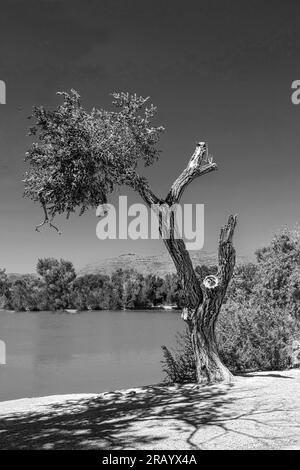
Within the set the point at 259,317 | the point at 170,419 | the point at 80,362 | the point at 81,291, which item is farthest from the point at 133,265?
the point at 170,419

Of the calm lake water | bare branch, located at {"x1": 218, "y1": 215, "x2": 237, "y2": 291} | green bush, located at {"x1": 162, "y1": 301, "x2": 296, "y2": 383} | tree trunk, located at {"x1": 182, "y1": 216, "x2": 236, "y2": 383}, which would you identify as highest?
bare branch, located at {"x1": 218, "y1": 215, "x2": 237, "y2": 291}

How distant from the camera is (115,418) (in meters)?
7.99

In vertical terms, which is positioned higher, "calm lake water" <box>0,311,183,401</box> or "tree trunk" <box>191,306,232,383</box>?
"tree trunk" <box>191,306,232,383</box>

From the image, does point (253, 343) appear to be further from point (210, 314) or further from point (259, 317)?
point (210, 314)

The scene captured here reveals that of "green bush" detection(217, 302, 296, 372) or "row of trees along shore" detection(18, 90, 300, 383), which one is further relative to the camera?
"green bush" detection(217, 302, 296, 372)

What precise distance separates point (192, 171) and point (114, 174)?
1.68 meters

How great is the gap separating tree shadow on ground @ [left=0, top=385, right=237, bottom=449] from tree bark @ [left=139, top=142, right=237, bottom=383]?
3.02 feet

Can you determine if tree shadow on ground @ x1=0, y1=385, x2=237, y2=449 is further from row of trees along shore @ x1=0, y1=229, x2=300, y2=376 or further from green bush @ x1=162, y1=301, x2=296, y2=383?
green bush @ x1=162, y1=301, x2=296, y2=383

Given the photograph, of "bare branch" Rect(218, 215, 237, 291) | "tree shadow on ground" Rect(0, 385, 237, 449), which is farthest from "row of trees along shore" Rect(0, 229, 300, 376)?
"tree shadow on ground" Rect(0, 385, 237, 449)

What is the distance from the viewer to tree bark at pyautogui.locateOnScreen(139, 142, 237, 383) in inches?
443

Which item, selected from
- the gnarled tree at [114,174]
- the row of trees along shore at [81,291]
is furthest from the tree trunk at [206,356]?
the row of trees along shore at [81,291]

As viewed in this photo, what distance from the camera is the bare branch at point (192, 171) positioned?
11.4 metres

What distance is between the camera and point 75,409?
9.71m
